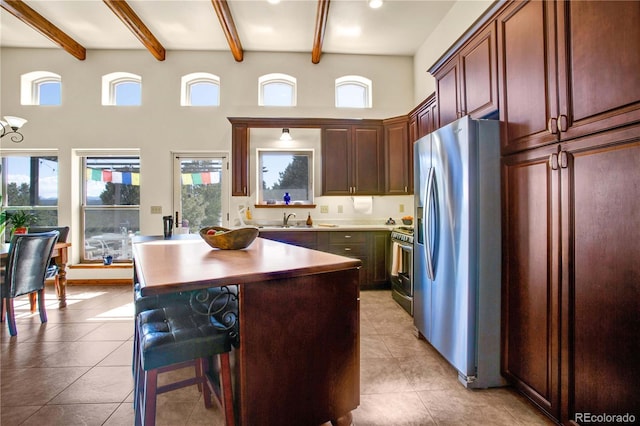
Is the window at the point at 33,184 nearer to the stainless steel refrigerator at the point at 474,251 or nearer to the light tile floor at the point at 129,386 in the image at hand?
the light tile floor at the point at 129,386

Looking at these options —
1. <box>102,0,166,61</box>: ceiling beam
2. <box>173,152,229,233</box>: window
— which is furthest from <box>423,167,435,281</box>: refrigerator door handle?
<box>102,0,166,61</box>: ceiling beam

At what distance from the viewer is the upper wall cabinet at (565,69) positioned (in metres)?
1.18

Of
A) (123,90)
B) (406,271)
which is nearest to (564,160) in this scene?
(406,271)

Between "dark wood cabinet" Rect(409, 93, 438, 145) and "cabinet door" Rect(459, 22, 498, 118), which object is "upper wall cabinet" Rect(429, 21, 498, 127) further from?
"dark wood cabinet" Rect(409, 93, 438, 145)

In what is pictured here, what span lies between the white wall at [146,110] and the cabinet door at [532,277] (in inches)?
134

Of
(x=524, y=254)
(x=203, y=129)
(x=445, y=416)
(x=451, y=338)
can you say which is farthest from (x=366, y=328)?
(x=203, y=129)

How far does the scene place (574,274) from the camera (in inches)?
55.2

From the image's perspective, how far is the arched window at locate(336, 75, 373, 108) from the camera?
190 inches

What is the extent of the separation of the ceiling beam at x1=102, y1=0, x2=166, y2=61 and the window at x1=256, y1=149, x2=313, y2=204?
81.2 inches

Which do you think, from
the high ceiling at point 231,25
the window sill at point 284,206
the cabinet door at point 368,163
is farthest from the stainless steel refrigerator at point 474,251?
the window sill at point 284,206

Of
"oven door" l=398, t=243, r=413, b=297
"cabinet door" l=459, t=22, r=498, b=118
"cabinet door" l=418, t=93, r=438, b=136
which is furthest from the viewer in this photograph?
"cabinet door" l=418, t=93, r=438, b=136

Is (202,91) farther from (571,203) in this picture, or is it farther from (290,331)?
(571,203)

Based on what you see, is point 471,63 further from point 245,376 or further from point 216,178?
point 216,178

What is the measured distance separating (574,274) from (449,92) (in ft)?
5.58
